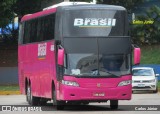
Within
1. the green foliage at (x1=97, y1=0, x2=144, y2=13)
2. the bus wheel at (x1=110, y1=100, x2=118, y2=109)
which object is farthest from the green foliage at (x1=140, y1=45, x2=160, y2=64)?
the bus wheel at (x1=110, y1=100, x2=118, y2=109)

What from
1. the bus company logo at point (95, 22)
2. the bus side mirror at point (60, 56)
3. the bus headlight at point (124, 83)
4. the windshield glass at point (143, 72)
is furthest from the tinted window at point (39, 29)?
the windshield glass at point (143, 72)

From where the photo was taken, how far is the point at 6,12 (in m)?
45.3

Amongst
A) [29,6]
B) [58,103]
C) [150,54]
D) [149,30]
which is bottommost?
[58,103]

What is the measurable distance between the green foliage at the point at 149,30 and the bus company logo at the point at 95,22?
1132 inches

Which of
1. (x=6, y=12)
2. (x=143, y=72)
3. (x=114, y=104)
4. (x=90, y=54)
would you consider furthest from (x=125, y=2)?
(x=90, y=54)

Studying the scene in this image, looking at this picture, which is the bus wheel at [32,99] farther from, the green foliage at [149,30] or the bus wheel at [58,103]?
the green foliage at [149,30]

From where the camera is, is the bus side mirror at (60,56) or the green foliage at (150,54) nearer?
the bus side mirror at (60,56)

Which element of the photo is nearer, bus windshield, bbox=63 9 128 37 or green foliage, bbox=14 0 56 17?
bus windshield, bbox=63 9 128 37

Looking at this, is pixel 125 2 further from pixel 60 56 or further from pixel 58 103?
pixel 60 56

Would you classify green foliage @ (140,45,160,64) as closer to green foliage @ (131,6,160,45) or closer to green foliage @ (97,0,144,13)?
green foliage @ (131,6,160,45)

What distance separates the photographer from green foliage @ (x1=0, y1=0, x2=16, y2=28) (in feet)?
144

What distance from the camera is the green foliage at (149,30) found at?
51.9 meters

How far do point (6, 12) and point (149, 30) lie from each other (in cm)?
1274

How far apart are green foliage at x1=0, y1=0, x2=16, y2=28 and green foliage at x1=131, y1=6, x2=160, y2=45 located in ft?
36.1
